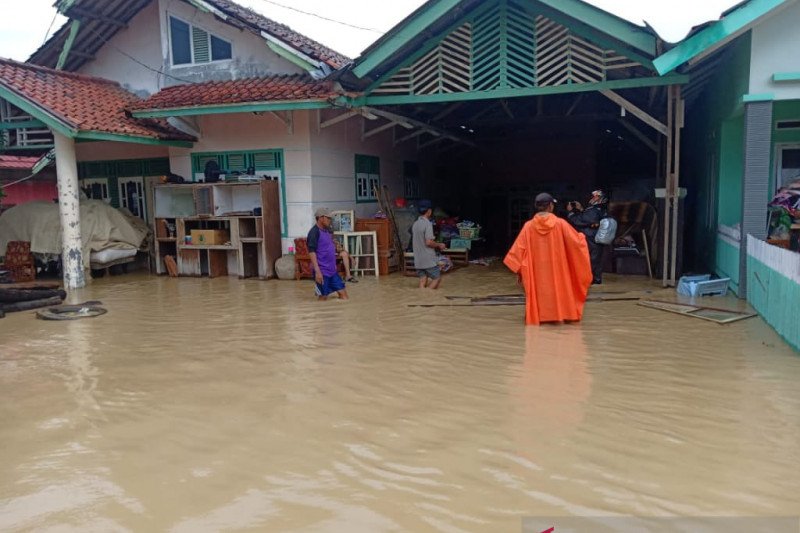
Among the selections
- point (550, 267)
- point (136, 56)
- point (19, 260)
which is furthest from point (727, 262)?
point (19, 260)

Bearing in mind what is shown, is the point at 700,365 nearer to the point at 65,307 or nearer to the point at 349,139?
the point at 65,307

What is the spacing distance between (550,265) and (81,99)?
378 inches

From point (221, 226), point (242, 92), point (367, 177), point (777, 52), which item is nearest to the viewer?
point (777, 52)

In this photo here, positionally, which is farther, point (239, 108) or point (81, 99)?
point (81, 99)

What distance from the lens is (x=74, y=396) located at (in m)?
5.11

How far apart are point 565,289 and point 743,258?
284cm

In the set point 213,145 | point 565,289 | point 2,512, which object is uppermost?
point 213,145

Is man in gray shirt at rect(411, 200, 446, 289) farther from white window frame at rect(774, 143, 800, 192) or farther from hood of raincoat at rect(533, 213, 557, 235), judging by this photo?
white window frame at rect(774, 143, 800, 192)

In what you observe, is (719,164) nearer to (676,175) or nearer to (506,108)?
(676,175)

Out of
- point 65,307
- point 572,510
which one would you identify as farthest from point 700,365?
point 65,307

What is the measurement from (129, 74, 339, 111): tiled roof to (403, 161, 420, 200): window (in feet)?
15.0

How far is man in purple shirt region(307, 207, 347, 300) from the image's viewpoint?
350 inches

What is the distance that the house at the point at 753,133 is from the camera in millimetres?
7035

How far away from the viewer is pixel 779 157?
33.1 ft
